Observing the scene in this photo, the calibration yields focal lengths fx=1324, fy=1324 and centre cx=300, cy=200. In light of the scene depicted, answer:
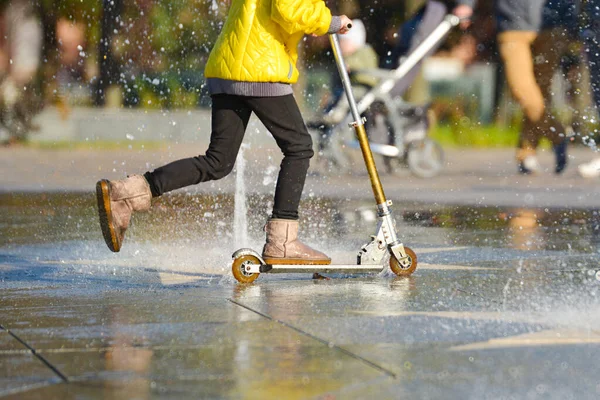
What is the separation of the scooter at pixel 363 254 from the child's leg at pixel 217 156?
423 mm

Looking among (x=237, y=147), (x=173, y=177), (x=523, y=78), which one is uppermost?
(x=523, y=78)

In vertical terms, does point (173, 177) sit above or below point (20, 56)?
below

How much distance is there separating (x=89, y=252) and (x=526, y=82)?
717cm

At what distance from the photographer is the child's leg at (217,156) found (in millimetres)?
6281

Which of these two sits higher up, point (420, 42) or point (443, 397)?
point (420, 42)

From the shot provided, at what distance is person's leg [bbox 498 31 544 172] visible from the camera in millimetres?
13336

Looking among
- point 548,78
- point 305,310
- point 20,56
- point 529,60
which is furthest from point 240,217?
point 20,56

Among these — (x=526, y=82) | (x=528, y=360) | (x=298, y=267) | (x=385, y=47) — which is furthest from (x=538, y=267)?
(x=385, y=47)

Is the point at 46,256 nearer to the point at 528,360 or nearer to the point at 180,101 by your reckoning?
the point at 528,360

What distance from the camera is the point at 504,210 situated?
10.2 metres

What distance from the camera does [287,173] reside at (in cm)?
636

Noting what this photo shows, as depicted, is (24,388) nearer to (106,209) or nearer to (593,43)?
(106,209)

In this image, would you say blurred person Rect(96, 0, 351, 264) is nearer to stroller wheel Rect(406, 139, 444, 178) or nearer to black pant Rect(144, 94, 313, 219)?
black pant Rect(144, 94, 313, 219)

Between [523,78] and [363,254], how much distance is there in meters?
7.82
